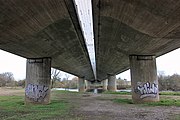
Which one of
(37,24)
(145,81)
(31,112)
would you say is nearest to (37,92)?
(31,112)

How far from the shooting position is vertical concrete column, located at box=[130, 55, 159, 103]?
25484 mm

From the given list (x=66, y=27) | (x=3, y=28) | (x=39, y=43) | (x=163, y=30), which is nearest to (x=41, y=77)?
(x=39, y=43)

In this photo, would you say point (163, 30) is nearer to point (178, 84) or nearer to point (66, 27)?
point (66, 27)

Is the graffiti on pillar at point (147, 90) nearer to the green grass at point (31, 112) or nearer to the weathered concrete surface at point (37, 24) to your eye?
the green grass at point (31, 112)

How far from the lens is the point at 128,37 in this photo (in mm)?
20188

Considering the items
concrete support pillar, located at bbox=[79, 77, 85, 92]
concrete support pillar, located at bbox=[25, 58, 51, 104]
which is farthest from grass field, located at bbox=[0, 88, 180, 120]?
concrete support pillar, located at bbox=[79, 77, 85, 92]

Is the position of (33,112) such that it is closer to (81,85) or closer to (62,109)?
(62,109)

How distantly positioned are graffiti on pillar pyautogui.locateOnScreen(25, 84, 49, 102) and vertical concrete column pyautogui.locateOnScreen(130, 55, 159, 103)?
10.4 metres

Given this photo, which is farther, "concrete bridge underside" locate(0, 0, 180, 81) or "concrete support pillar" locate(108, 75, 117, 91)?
"concrete support pillar" locate(108, 75, 117, 91)

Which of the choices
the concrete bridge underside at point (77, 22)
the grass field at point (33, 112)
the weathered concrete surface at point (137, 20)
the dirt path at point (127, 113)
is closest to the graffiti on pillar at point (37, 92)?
the grass field at point (33, 112)

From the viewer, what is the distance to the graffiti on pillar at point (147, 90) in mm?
25234

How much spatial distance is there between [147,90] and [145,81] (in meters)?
1.07

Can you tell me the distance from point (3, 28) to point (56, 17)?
336 cm

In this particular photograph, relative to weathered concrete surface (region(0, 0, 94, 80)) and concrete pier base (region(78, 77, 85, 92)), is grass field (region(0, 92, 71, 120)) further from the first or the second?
concrete pier base (region(78, 77, 85, 92))
